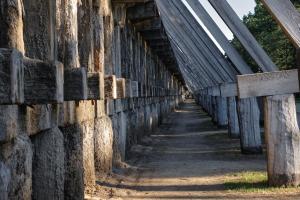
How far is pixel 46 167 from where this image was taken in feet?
16.4

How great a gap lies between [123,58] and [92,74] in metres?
8.19

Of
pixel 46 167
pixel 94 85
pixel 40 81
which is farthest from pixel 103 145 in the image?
pixel 40 81

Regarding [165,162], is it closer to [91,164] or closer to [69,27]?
[91,164]

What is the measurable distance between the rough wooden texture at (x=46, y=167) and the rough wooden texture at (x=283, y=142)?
3520mm

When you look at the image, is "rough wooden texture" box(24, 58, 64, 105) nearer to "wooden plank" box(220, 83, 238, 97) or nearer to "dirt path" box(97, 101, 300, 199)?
"dirt path" box(97, 101, 300, 199)

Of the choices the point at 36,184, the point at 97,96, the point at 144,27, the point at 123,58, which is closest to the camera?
the point at 36,184

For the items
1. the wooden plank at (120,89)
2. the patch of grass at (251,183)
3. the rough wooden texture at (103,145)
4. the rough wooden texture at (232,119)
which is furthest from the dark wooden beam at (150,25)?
the wooden plank at (120,89)

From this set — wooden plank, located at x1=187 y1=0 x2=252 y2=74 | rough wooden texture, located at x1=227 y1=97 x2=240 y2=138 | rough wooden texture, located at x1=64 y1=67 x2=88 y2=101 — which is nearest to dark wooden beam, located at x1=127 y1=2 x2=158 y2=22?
wooden plank, located at x1=187 y1=0 x2=252 y2=74

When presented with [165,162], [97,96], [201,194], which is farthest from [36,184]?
[165,162]

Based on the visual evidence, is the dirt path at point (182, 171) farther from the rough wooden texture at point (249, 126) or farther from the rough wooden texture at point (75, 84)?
the rough wooden texture at point (75, 84)

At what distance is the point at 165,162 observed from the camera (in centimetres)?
1132

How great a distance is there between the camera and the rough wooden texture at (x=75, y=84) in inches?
175

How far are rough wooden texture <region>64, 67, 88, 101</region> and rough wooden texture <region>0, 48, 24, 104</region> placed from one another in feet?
4.93

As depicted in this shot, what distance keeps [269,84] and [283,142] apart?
30.5 inches
